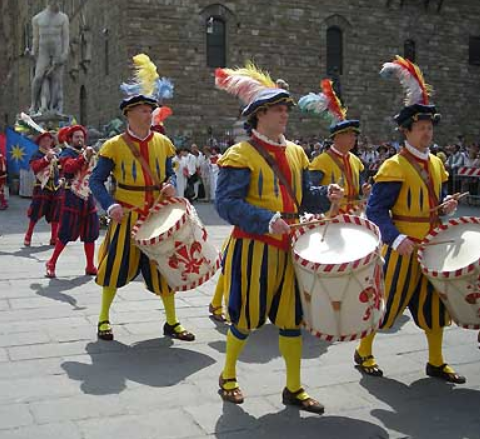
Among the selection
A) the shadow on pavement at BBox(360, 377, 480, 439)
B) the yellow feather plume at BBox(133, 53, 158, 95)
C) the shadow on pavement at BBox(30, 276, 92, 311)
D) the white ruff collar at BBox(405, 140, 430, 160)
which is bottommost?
the shadow on pavement at BBox(30, 276, 92, 311)

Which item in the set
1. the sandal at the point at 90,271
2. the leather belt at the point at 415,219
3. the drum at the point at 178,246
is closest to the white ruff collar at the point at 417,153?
the leather belt at the point at 415,219

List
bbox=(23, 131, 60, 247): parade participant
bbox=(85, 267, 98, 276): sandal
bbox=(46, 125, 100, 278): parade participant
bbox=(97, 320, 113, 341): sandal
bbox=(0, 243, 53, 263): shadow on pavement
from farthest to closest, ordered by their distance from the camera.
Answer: bbox=(23, 131, 60, 247): parade participant
bbox=(0, 243, 53, 263): shadow on pavement
bbox=(85, 267, 98, 276): sandal
bbox=(46, 125, 100, 278): parade participant
bbox=(97, 320, 113, 341): sandal

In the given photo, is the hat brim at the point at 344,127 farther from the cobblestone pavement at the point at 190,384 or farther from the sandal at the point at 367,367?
the sandal at the point at 367,367

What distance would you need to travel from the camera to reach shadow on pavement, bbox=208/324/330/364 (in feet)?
16.7

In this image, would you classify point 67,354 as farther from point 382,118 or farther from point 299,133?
point 382,118

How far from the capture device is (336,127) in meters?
6.38

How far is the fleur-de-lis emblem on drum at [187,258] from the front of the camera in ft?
16.5

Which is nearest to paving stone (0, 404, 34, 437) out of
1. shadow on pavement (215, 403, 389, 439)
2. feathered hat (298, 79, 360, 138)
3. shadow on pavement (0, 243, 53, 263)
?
shadow on pavement (215, 403, 389, 439)

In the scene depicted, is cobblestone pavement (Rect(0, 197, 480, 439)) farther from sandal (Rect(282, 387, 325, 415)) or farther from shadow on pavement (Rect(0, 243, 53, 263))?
shadow on pavement (Rect(0, 243, 53, 263))

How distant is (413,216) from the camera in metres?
4.54

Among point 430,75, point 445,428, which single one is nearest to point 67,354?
point 445,428

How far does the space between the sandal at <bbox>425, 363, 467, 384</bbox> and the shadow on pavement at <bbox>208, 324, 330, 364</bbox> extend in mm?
830

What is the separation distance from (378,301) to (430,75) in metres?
26.3

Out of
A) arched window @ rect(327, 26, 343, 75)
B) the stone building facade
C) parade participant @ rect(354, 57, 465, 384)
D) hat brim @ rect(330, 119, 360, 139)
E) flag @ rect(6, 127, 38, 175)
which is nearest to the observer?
parade participant @ rect(354, 57, 465, 384)
